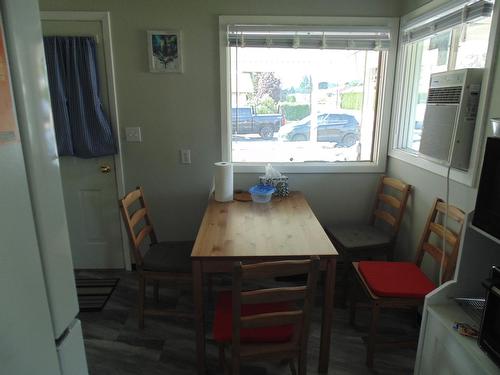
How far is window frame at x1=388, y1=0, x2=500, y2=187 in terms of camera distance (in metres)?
1.64

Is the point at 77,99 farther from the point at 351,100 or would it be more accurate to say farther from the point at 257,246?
the point at 351,100

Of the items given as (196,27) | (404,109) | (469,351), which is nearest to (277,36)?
(196,27)

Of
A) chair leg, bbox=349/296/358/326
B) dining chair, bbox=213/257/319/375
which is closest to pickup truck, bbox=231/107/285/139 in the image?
chair leg, bbox=349/296/358/326

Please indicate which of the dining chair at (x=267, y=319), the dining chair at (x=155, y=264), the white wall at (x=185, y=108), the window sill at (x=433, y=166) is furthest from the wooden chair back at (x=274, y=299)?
the white wall at (x=185, y=108)

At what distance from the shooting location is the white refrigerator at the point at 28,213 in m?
0.66

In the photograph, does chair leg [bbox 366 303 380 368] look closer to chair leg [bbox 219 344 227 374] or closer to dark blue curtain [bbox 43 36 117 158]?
chair leg [bbox 219 344 227 374]

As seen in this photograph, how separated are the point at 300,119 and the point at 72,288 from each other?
2223 mm

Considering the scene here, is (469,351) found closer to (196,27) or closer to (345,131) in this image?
(345,131)

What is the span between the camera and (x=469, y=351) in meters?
1.22

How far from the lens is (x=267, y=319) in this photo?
143cm

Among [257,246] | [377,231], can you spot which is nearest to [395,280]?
[377,231]

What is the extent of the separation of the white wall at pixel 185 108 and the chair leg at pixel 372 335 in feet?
3.69

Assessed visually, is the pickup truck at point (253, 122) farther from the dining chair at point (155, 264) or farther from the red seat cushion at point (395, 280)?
the red seat cushion at point (395, 280)

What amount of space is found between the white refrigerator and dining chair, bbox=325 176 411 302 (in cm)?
193
